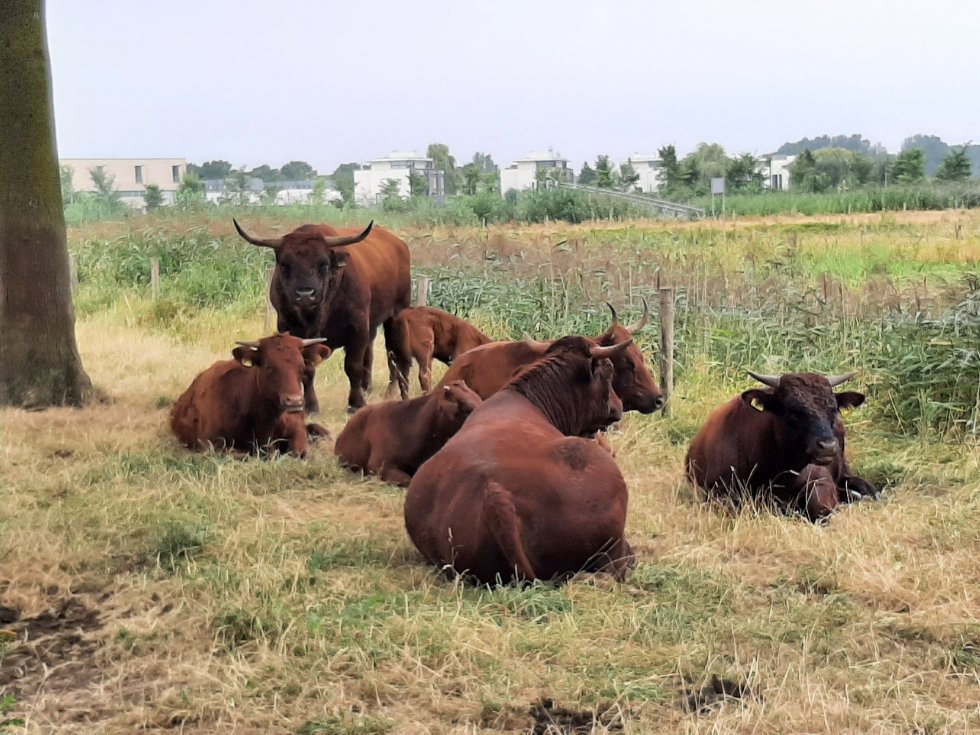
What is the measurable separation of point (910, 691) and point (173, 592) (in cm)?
338

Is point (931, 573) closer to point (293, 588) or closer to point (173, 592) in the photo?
point (293, 588)

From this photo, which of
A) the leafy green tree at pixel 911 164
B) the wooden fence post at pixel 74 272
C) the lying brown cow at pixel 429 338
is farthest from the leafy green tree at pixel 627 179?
the lying brown cow at pixel 429 338

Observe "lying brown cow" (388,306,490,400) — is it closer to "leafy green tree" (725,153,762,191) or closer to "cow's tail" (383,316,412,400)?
"cow's tail" (383,316,412,400)

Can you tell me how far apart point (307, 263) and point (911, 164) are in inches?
1866

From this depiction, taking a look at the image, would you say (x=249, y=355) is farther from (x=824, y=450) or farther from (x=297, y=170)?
(x=297, y=170)

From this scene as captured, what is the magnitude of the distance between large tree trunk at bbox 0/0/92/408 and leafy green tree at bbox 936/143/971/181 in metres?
45.4

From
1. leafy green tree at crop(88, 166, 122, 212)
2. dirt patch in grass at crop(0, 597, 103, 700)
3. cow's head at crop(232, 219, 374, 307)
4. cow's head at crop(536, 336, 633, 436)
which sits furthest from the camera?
leafy green tree at crop(88, 166, 122, 212)

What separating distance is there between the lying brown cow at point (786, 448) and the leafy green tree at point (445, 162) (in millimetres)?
60490

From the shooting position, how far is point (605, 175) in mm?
57281

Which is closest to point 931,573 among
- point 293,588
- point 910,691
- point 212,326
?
point 910,691

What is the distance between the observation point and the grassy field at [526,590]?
4223 millimetres

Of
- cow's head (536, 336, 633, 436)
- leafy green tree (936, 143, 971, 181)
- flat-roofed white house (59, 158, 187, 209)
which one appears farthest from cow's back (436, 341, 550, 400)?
flat-roofed white house (59, 158, 187, 209)

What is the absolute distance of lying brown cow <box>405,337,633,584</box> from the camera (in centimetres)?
540

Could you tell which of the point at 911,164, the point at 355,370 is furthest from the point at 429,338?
the point at 911,164
